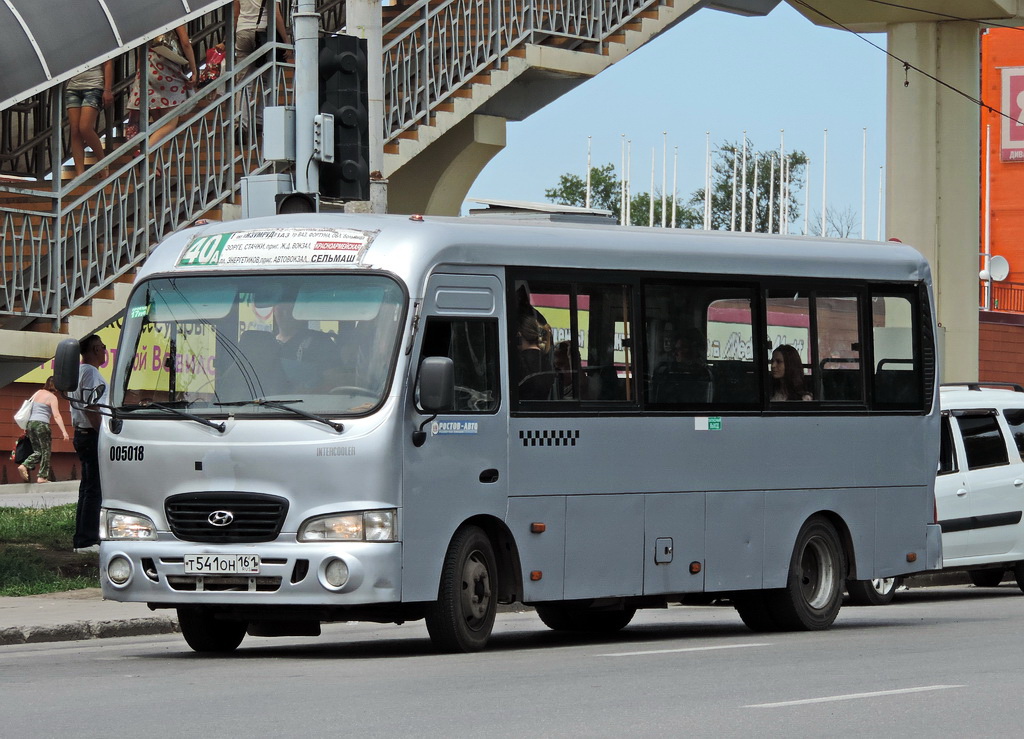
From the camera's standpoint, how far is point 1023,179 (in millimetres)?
68250

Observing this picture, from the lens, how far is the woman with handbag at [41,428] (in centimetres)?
2908

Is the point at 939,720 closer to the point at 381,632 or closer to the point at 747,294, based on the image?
the point at 747,294

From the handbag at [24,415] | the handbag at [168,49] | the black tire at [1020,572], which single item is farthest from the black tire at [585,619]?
the handbag at [24,415]

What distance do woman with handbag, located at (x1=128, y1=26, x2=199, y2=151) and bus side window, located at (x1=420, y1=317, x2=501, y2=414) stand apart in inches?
334

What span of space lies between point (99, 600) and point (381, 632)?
91.5 inches

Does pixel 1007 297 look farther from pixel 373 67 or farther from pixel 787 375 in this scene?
pixel 787 375

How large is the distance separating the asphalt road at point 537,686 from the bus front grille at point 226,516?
745 millimetres

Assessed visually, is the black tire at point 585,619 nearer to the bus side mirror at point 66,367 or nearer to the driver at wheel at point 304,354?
the driver at wheel at point 304,354

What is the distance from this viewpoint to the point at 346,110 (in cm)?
1617

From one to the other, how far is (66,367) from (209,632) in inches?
76.0

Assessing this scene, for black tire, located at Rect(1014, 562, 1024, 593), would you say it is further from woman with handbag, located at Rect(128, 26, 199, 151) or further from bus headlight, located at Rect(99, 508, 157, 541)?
bus headlight, located at Rect(99, 508, 157, 541)

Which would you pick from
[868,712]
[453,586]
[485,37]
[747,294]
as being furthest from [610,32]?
[868,712]

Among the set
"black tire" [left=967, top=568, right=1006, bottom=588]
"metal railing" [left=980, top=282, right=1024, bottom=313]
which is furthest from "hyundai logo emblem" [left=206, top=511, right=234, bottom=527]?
"metal railing" [left=980, top=282, right=1024, bottom=313]

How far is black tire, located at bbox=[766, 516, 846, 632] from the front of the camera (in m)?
14.5
